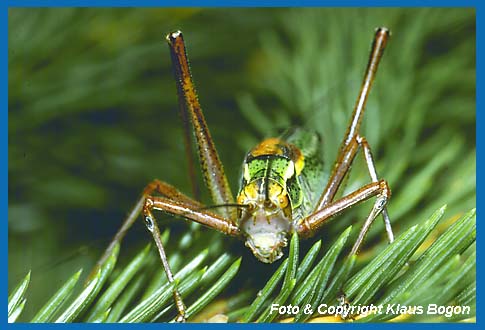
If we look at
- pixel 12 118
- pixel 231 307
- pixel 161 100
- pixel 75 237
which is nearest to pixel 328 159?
pixel 161 100

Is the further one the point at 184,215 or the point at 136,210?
the point at 136,210

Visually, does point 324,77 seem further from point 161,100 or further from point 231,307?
point 231,307

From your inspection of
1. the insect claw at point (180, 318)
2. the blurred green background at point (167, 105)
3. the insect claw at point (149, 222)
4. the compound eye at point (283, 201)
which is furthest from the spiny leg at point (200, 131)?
the insect claw at point (180, 318)

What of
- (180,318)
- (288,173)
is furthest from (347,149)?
(180,318)

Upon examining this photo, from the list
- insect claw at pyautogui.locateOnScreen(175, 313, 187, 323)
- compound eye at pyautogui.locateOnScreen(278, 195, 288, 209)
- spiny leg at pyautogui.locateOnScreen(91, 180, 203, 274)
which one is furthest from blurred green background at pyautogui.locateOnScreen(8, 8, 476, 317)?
insect claw at pyautogui.locateOnScreen(175, 313, 187, 323)

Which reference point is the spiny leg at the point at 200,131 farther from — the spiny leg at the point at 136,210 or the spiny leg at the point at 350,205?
the spiny leg at the point at 350,205

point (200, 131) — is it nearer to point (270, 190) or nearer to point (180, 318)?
point (270, 190)
